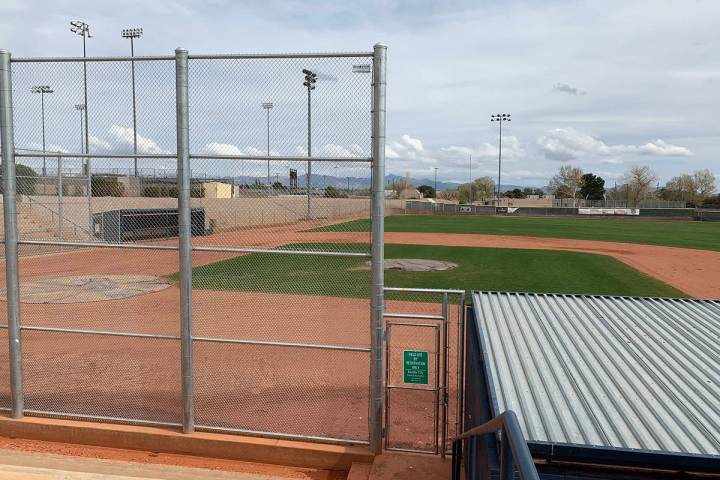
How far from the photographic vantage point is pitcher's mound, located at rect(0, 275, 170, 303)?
1417 cm

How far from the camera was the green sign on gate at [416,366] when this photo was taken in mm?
6168

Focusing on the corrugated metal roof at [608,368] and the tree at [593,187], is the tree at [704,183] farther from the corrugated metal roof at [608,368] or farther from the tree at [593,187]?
the corrugated metal roof at [608,368]

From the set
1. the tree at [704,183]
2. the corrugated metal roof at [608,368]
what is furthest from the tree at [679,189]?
the corrugated metal roof at [608,368]

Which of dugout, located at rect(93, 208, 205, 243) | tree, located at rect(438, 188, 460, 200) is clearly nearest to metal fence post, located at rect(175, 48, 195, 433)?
dugout, located at rect(93, 208, 205, 243)

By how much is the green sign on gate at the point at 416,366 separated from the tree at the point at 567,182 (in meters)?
137

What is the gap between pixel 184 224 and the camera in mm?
6277

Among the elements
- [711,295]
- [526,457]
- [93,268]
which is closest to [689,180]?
[711,295]

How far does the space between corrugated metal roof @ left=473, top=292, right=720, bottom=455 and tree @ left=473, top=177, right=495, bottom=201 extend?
137 metres

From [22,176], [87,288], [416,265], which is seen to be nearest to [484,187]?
[416,265]

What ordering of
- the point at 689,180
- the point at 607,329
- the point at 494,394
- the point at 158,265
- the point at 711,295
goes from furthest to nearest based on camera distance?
the point at 689,180 → the point at 158,265 → the point at 711,295 → the point at 607,329 → the point at 494,394

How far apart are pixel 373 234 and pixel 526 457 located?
370 cm

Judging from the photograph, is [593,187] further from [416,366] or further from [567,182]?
[416,366]

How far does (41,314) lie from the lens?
12695 millimetres

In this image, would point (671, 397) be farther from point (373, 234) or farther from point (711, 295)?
point (711, 295)
